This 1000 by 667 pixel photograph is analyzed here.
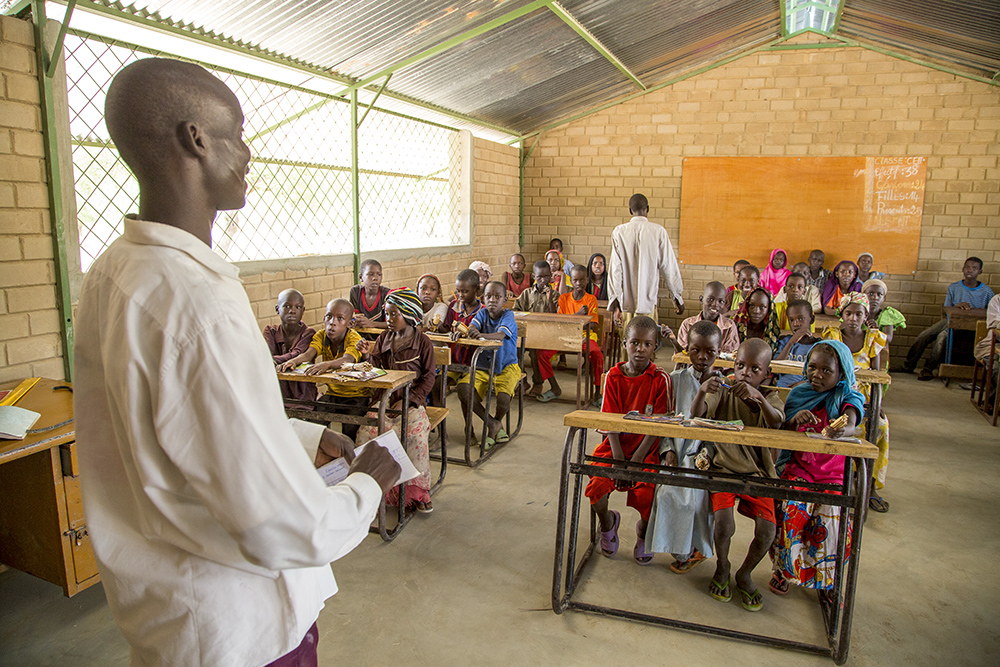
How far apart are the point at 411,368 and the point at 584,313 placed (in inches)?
111

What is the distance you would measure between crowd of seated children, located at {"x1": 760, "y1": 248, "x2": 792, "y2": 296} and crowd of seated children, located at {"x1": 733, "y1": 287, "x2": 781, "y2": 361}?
3.51 meters

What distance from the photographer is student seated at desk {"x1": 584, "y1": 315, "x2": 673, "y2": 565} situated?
3.13m

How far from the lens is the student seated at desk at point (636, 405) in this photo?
10.3ft

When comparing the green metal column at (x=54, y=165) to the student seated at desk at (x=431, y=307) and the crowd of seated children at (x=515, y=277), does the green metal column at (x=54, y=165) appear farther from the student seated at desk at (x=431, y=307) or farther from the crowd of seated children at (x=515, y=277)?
the crowd of seated children at (x=515, y=277)

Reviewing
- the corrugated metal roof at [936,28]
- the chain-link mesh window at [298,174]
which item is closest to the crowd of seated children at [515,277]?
the chain-link mesh window at [298,174]

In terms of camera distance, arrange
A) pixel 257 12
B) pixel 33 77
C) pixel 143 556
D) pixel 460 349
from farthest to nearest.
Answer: pixel 460 349, pixel 257 12, pixel 33 77, pixel 143 556

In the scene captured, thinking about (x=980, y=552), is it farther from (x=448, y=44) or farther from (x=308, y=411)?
(x=448, y=44)

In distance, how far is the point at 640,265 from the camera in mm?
6711

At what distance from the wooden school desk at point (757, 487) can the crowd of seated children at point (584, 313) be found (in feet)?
11.6

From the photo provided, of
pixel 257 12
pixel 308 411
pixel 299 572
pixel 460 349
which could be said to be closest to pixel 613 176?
pixel 460 349

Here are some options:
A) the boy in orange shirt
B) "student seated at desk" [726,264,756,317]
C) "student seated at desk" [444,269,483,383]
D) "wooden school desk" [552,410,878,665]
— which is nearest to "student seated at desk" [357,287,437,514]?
"student seated at desk" [444,269,483,383]

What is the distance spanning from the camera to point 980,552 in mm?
3488

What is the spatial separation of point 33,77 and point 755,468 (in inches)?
157

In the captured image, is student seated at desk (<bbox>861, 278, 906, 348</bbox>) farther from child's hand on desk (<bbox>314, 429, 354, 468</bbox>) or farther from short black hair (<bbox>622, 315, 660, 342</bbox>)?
child's hand on desk (<bbox>314, 429, 354, 468</bbox>)
